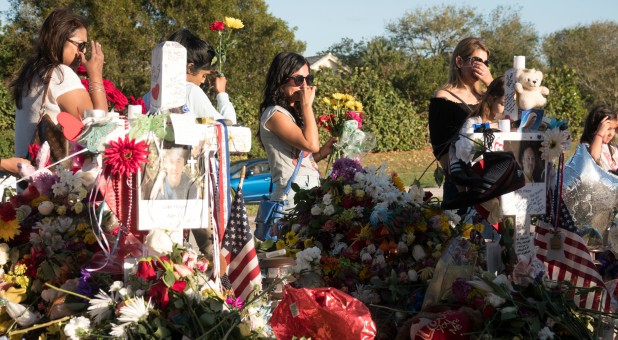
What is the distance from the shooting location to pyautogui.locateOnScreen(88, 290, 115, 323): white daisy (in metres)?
2.96

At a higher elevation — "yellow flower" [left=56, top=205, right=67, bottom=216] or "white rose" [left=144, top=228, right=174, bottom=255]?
"yellow flower" [left=56, top=205, right=67, bottom=216]

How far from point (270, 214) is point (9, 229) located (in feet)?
6.00

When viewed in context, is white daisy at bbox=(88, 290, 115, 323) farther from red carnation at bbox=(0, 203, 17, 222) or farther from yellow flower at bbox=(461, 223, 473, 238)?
yellow flower at bbox=(461, 223, 473, 238)

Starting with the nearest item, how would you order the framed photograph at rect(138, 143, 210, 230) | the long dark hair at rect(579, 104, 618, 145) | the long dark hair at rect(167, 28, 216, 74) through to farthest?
the framed photograph at rect(138, 143, 210, 230) < the long dark hair at rect(167, 28, 216, 74) < the long dark hair at rect(579, 104, 618, 145)

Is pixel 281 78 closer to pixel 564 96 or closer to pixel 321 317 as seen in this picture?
pixel 321 317

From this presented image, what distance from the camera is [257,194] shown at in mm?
14438

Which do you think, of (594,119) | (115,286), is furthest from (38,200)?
(594,119)

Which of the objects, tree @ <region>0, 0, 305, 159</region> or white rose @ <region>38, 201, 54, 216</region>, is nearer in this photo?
white rose @ <region>38, 201, 54, 216</region>

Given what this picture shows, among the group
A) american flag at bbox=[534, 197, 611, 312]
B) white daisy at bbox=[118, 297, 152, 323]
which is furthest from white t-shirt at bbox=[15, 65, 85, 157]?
american flag at bbox=[534, 197, 611, 312]

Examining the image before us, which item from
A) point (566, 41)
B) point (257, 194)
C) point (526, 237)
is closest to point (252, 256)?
point (526, 237)

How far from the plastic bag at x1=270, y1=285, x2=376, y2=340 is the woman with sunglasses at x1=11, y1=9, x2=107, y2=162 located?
5.09 feet

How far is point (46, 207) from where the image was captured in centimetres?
356

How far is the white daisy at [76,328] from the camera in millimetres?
2927

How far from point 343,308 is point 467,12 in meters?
54.0
